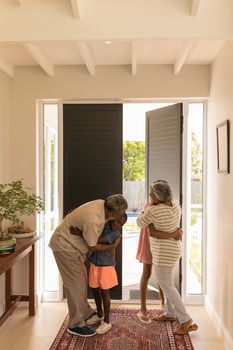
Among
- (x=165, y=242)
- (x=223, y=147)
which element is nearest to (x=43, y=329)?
(x=165, y=242)

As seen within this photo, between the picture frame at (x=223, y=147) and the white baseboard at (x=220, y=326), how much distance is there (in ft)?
4.47

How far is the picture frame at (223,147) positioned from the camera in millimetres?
2910

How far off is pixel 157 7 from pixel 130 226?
134 inches

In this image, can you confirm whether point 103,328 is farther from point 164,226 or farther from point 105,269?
point 164,226

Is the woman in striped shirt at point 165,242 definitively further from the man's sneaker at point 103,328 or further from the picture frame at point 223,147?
the man's sneaker at point 103,328

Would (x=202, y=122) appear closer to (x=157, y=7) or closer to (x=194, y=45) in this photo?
(x=194, y=45)

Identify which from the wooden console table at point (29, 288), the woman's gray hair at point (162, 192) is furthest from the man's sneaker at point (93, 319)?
the woman's gray hair at point (162, 192)

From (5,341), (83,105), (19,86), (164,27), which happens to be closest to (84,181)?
(83,105)

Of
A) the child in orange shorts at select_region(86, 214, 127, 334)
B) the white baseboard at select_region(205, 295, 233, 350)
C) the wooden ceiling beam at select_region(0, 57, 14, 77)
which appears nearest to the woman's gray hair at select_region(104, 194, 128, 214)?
the child in orange shorts at select_region(86, 214, 127, 334)

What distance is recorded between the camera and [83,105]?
393cm

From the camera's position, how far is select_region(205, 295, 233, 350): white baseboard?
9.40 ft

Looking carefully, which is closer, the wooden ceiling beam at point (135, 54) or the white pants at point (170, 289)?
the wooden ceiling beam at point (135, 54)

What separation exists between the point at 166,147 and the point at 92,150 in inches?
32.9

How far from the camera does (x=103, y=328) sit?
126 inches
